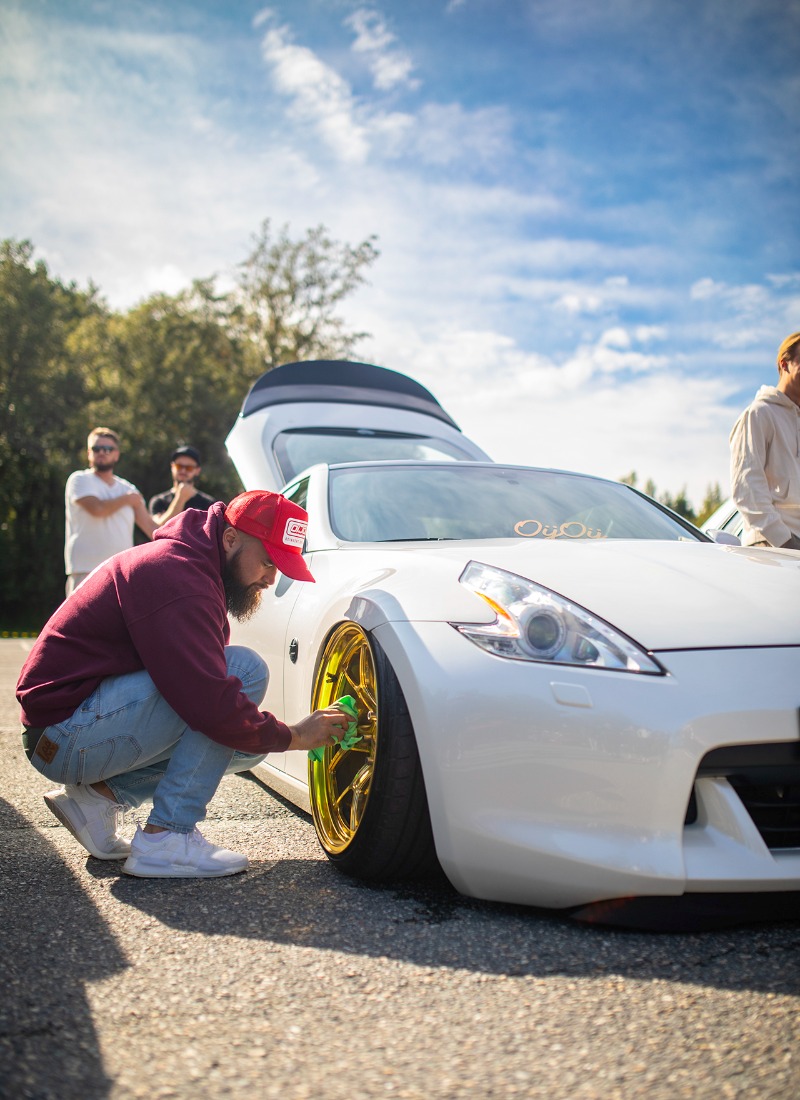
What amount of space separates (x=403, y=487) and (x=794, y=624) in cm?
171

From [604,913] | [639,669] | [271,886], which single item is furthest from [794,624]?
[271,886]

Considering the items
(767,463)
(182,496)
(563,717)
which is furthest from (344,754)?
(182,496)

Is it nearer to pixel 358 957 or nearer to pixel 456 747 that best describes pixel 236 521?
pixel 456 747

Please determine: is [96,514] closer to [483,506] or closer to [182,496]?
[182,496]

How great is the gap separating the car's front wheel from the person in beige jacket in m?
2.29

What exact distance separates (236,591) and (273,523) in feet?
0.85

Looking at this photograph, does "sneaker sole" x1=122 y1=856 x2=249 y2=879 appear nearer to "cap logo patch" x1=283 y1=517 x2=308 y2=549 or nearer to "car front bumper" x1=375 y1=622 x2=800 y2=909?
"car front bumper" x1=375 y1=622 x2=800 y2=909

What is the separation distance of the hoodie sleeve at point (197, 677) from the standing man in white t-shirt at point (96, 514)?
407 cm

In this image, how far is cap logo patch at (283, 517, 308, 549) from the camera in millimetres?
2789

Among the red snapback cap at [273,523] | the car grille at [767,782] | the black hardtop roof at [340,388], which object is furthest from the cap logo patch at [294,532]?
the black hardtop roof at [340,388]

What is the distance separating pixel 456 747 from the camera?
87.4 inches

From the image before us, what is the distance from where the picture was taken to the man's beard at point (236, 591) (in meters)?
2.84

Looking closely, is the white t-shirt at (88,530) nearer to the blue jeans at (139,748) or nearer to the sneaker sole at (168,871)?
the blue jeans at (139,748)

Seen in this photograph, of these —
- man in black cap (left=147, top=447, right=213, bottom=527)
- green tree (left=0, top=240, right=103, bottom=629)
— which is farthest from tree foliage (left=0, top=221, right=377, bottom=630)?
man in black cap (left=147, top=447, right=213, bottom=527)
